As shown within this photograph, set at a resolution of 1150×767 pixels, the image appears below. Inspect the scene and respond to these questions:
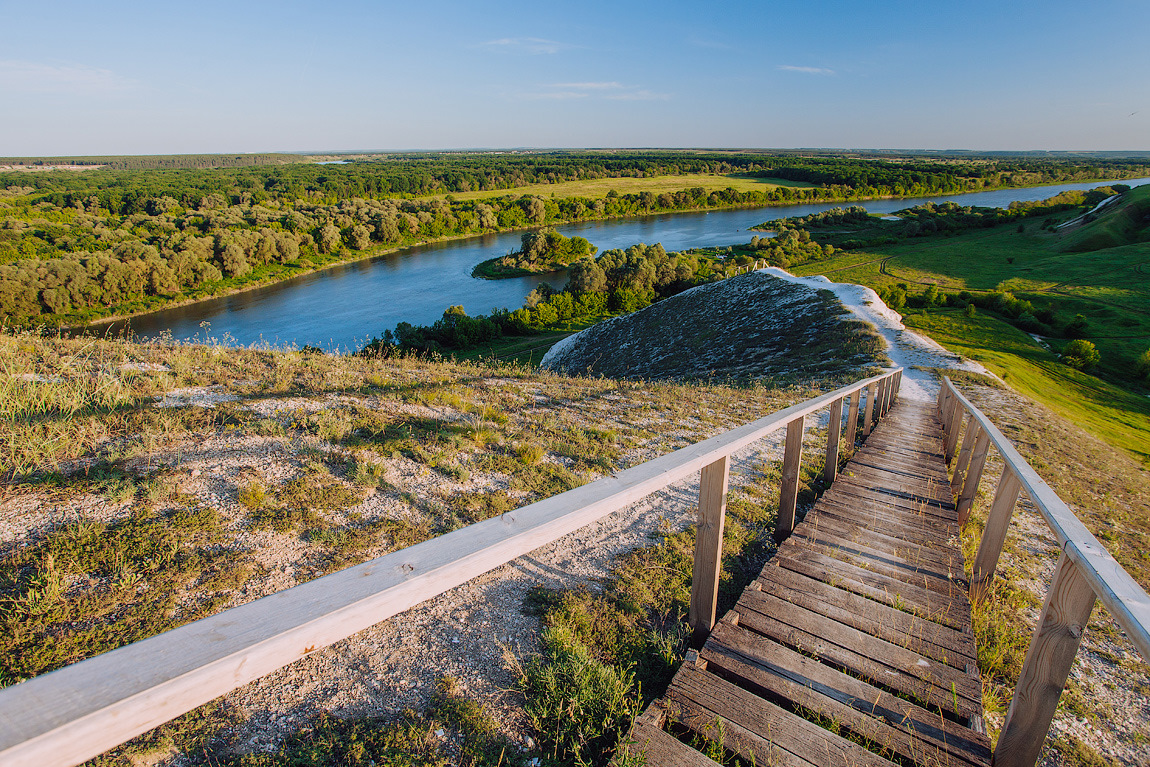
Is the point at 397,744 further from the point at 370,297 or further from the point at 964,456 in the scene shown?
the point at 370,297

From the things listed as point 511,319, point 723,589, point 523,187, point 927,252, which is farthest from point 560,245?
point 523,187

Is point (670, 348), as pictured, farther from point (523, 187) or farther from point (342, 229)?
point (523, 187)

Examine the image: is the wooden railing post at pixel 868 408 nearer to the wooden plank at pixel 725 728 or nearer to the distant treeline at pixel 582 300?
the wooden plank at pixel 725 728

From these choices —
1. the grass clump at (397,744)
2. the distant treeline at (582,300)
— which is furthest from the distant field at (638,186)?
the grass clump at (397,744)

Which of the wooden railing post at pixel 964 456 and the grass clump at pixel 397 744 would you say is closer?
the grass clump at pixel 397 744

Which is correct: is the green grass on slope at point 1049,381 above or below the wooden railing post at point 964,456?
below

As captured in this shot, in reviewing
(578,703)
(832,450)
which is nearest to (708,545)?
(578,703)
